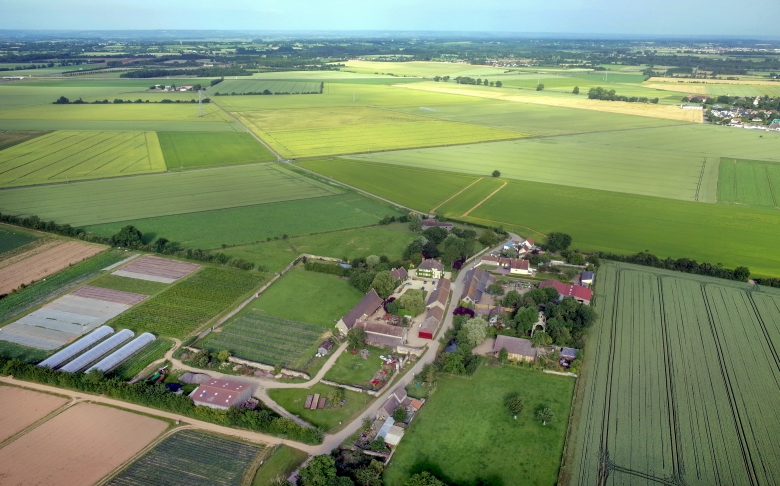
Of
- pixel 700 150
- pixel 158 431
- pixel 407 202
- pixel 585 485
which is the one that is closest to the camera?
pixel 585 485

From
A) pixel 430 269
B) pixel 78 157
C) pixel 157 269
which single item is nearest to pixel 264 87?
pixel 78 157

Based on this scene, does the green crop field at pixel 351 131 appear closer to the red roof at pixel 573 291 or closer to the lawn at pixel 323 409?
the red roof at pixel 573 291

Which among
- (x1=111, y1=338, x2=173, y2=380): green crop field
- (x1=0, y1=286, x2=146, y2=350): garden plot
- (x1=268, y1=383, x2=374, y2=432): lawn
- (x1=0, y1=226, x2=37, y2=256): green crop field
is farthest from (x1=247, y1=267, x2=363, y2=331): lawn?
(x1=0, y1=226, x2=37, y2=256): green crop field

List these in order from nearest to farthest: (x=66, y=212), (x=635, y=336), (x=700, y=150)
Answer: (x=635, y=336), (x=66, y=212), (x=700, y=150)

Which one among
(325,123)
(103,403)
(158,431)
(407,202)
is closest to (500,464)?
(158,431)

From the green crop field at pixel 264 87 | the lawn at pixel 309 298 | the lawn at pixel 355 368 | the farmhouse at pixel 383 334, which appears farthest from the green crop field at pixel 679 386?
the green crop field at pixel 264 87

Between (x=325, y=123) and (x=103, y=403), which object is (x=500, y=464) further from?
(x=325, y=123)
